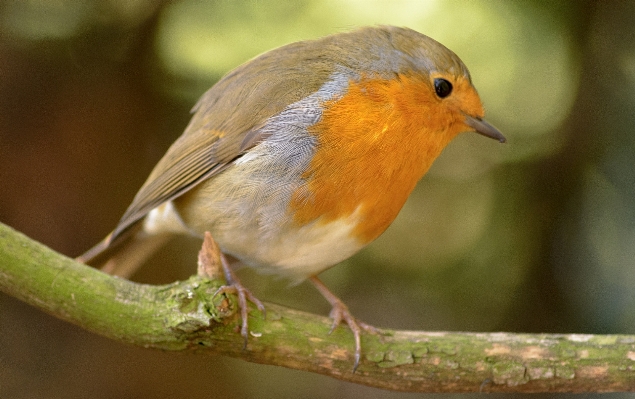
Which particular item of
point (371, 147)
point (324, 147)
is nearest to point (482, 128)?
point (371, 147)

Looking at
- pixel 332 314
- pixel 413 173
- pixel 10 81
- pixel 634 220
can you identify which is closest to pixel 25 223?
pixel 10 81

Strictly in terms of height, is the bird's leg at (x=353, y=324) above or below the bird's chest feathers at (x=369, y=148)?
below

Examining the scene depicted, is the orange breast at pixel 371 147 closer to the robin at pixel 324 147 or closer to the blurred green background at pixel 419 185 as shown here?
the robin at pixel 324 147

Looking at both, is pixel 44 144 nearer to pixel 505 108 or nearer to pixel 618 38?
pixel 505 108

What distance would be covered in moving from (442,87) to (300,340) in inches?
31.8

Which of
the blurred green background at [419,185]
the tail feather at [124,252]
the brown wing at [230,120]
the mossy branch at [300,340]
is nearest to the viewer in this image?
the mossy branch at [300,340]

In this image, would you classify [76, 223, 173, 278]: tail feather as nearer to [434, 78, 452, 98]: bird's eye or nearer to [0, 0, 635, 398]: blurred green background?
[0, 0, 635, 398]: blurred green background

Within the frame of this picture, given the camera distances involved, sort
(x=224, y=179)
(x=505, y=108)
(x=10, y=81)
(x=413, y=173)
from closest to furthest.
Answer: (x=413, y=173)
(x=224, y=179)
(x=10, y=81)
(x=505, y=108)

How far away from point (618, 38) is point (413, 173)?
124cm

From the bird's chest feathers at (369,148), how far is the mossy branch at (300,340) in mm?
332

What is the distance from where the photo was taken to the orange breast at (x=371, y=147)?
1809mm

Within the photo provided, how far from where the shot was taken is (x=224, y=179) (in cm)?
202

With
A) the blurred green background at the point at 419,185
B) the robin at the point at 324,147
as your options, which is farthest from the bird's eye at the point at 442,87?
the blurred green background at the point at 419,185

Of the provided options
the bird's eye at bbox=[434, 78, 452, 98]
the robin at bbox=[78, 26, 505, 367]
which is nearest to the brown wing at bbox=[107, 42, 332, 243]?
the robin at bbox=[78, 26, 505, 367]
